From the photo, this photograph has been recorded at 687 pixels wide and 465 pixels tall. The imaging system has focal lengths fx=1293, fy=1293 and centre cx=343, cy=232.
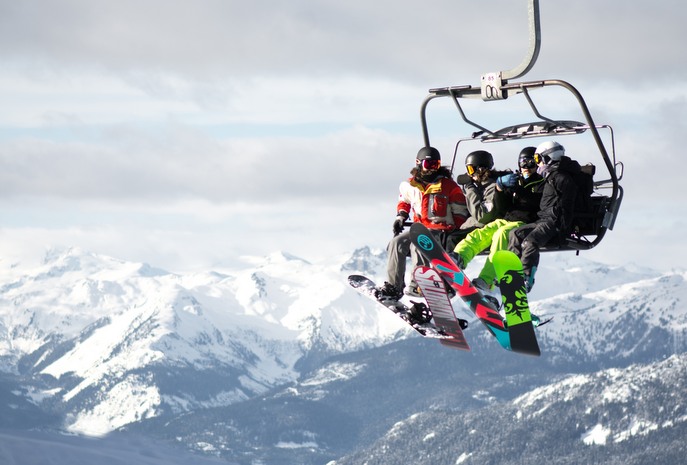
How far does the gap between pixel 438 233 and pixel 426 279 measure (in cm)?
183

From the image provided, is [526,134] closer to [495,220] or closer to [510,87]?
[495,220]

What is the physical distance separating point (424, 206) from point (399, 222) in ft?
2.47

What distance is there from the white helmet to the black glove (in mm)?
3022

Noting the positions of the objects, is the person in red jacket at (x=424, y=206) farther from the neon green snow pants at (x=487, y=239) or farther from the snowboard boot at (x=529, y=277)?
the snowboard boot at (x=529, y=277)

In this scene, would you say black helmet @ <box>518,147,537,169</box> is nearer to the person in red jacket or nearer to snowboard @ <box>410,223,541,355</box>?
the person in red jacket

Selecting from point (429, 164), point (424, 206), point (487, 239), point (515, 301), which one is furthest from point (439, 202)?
point (515, 301)

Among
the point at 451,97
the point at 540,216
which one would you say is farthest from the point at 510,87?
the point at 540,216

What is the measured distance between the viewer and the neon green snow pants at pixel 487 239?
76.6ft

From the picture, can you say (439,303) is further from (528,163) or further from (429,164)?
(528,163)

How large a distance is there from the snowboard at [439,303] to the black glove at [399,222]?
6.56 ft

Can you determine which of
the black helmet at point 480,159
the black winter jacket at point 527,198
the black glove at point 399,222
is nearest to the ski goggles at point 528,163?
the black winter jacket at point 527,198

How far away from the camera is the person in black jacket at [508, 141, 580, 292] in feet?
74.2

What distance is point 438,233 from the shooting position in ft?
79.4

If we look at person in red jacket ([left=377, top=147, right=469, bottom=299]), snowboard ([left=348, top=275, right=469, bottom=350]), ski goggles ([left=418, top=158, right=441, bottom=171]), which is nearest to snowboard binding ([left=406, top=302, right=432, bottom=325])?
snowboard ([left=348, top=275, right=469, bottom=350])
